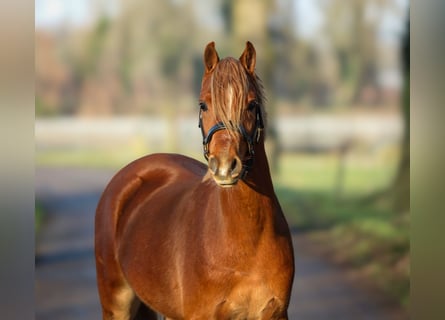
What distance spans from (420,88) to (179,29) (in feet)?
11.5

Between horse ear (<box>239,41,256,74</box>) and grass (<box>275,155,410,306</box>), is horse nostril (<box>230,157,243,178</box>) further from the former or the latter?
grass (<box>275,155,410,306</box>)

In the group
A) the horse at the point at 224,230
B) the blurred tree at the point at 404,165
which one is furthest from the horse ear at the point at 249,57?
the blurred tree at the point at 404,165

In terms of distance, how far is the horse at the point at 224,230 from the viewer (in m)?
2.30

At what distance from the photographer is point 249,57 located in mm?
2543

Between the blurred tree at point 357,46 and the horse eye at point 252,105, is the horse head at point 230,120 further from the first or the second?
the blurred tree at point 357,46

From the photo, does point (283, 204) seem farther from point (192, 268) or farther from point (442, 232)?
point (192, 268)

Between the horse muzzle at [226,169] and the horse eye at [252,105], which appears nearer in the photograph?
the horse muzzle at [226,169]

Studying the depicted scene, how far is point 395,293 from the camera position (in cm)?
596

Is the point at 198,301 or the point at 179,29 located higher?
the point at 179,29

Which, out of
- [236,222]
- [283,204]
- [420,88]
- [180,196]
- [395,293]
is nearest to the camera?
[236,222]

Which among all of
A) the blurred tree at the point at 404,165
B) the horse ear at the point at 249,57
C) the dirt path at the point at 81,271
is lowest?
the dirt path at the point at 81,271

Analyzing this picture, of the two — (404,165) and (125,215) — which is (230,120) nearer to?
(125,215)

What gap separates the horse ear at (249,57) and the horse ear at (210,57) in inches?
3.7

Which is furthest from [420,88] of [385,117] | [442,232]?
[385,117]
